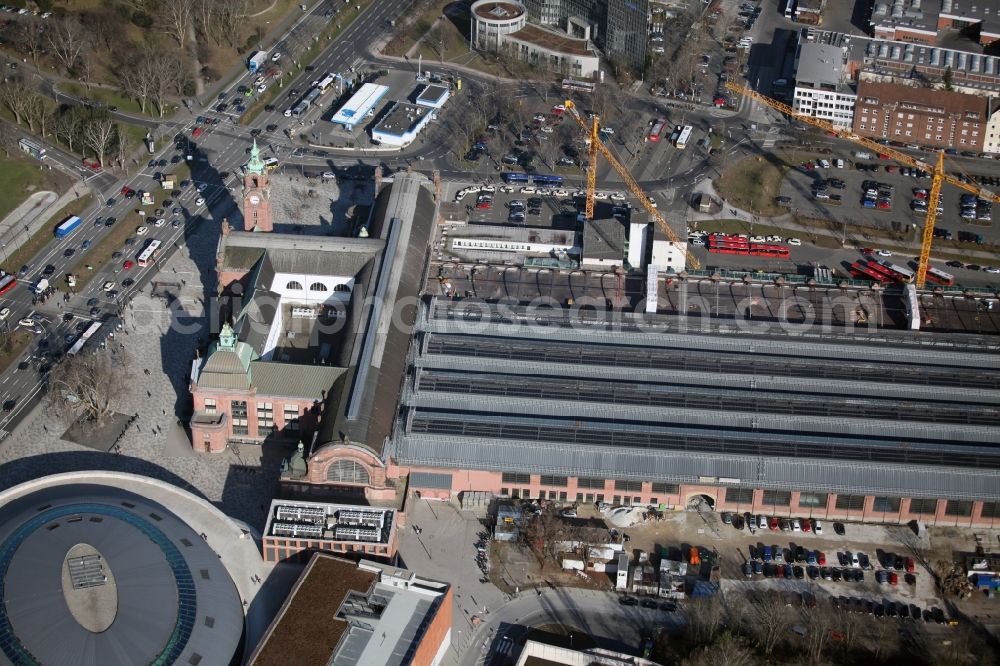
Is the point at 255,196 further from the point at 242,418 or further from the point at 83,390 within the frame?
the point at 83,390

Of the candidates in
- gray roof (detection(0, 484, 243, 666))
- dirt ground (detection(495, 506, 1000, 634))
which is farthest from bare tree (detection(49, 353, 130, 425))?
dirt ground (detection(495, 506, 1000, 634))

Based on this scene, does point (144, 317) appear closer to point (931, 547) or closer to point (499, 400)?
point (499, 400)

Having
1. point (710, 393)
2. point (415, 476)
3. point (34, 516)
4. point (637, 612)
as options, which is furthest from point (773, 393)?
point (34, 516)

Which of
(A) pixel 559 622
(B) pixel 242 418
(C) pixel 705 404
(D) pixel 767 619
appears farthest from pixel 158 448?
(D) pixel 767 619

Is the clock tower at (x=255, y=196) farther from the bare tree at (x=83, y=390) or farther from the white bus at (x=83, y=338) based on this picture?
the bare tree at (x=83, y=390)

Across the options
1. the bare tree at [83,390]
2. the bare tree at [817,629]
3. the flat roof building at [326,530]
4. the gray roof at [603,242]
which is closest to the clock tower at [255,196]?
the bare tree at [83,390]

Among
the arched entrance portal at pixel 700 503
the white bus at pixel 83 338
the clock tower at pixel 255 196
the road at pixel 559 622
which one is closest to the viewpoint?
the road at pixel 559 622
